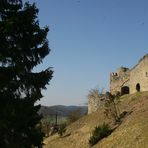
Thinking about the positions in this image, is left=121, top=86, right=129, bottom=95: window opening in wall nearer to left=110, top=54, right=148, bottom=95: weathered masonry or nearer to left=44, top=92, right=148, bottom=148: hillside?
left=110, top=54, right=148, bottom=95: weathered masonry

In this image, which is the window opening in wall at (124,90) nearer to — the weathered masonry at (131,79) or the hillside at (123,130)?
the weathered masonry at (131,79)

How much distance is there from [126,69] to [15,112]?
3935 centimetres

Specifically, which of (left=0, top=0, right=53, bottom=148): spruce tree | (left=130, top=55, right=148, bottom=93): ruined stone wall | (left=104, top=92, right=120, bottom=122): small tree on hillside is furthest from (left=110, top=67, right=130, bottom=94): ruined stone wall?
(left=0, top=0, right=53, bottom=148): spruce tree

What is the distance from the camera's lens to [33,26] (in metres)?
19.3

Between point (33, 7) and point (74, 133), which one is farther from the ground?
point (33, 7)

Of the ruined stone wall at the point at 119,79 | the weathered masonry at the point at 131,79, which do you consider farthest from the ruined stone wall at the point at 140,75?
the ruined stone wall at the point at 119,79

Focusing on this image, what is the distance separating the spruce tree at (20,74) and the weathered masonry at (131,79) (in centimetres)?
2963

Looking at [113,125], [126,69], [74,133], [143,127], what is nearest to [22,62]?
[143,127]

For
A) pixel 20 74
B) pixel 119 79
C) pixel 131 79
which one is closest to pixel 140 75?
pixel 131 79

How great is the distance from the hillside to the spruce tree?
12819mm

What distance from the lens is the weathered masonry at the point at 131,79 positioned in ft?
159

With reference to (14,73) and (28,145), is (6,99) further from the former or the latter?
(28,145)

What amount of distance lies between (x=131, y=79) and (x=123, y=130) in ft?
62.3

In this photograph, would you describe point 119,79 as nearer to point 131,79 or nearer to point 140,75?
point 131,79
